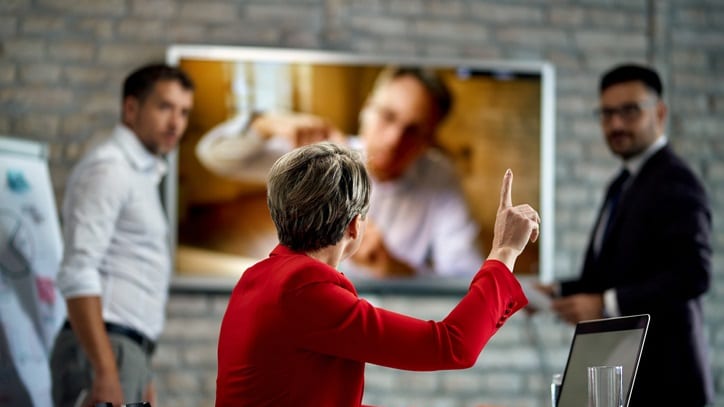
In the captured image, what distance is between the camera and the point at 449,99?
4.11 meters

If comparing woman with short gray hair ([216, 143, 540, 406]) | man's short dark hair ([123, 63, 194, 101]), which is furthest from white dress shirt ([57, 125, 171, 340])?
woman with short gray hair ([216, 143, 540, 406])

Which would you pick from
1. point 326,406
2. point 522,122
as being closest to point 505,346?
point 522,122

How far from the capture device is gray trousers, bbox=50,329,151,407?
9.05 ft

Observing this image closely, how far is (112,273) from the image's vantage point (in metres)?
2.82

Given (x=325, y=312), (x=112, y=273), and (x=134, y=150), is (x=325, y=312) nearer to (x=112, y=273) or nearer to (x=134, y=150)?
(x=112, y=273)

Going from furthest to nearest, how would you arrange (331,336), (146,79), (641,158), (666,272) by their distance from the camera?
(641,158)
(146,79)
(666,272)
(331,336)

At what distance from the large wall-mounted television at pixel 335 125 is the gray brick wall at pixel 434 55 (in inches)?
3.5

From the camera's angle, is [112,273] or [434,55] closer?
[112,273]

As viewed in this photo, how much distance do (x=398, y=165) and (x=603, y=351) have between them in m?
A: 2.36

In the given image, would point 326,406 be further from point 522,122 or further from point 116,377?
point 522,122

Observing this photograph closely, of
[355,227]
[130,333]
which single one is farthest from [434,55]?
[355,227]

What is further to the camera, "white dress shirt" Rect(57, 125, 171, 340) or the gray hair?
"white dress shirt" Rect(57, 125, 171, 340)

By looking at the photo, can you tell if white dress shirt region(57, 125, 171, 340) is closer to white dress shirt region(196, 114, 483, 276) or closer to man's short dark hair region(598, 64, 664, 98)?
white dress shirt region(196, 114, 483, 276)

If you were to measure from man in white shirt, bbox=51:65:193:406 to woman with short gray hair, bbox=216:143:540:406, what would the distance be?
102 cm
